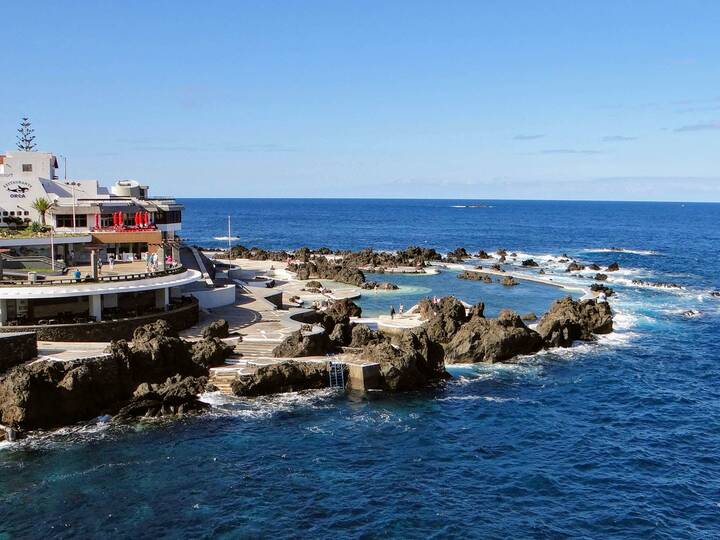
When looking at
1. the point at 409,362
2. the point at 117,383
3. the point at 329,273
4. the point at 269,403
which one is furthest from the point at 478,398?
Result: the point at 329,273

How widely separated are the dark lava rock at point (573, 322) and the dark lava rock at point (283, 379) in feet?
83.4

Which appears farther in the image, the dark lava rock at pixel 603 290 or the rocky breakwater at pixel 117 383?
the dark lava rock at pixel 603 290

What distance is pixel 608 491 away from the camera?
36.8 meters

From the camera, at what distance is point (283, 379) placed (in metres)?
49.3

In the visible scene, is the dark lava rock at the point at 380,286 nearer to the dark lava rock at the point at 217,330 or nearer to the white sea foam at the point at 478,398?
the dark lava rock at the point at 217,330

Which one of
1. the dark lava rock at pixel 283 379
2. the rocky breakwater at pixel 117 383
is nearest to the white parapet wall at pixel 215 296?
the rocky breakwater at pixel 117 383

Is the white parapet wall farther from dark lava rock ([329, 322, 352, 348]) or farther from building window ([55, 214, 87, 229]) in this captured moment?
building window ([55, 214, 87, 229])

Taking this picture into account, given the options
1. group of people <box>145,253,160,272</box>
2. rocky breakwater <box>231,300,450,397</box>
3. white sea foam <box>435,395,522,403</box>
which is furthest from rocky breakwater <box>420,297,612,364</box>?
group of people <box>145,253,160,272</box>

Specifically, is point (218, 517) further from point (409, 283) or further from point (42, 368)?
point (409, 283)

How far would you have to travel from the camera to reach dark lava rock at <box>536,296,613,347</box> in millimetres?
66312

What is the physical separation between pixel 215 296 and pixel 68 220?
21594 mm

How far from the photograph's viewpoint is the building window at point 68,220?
75488mm

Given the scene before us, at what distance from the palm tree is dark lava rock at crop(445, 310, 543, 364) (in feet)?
147

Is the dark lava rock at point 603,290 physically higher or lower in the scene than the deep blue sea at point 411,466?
higher
